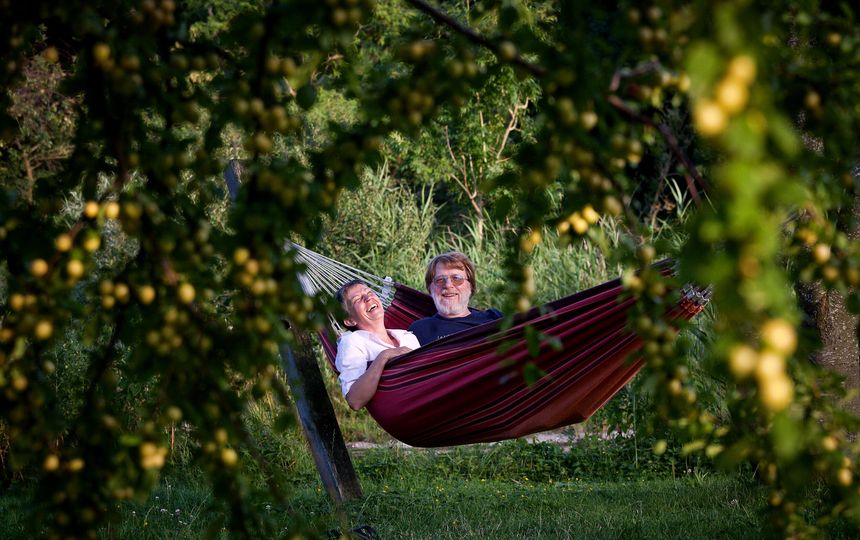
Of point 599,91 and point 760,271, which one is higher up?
point 599,91

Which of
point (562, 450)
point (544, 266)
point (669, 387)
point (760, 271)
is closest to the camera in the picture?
point (760, 271)

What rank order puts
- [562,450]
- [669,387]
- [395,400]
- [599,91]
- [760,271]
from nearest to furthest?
[760,271], [599,91], [669,387], [395,400], [562,450]

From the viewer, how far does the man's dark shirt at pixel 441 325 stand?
11.6 ft

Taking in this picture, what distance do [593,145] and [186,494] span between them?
280 centimetres

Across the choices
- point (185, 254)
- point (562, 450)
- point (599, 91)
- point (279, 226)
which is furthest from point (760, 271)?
point (562, 450)

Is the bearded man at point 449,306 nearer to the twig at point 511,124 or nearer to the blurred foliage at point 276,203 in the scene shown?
the blurred foliage at point 276,203

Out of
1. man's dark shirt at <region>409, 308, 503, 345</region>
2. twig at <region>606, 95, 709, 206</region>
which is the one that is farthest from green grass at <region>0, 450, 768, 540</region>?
twig at <region>606, 95, 709, 206</region>

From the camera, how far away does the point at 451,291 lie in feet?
11.7

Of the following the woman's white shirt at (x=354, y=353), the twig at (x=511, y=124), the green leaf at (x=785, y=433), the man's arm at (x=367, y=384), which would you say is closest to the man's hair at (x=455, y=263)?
the woman's white shirt at (x=354, y=353)

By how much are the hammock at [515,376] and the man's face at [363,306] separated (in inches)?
16.0

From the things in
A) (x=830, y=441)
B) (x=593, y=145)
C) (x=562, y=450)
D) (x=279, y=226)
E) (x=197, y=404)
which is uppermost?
(x=593, y=145)

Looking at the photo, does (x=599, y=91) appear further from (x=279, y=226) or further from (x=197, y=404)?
(x=197, y=404)

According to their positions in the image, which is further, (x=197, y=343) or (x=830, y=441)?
(x=197, y=343)

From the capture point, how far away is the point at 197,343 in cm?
120
